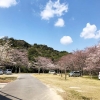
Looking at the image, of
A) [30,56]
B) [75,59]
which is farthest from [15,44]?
[75,59]

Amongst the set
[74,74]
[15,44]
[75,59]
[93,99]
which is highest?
[15,44]

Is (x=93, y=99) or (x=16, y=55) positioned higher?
(x=16, y=55)

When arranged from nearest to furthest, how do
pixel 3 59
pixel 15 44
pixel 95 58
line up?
1. pixel 3 59
2. pixel 95 58
3. pixel 15 44

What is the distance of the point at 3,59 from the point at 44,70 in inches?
2093

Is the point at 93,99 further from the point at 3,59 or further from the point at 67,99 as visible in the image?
the point at 3,59

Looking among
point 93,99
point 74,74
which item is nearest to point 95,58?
point 74,74

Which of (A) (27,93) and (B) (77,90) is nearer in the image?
(A) (27,93)

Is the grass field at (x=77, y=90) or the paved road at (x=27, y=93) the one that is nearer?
the paved road at (x=27, y=93)

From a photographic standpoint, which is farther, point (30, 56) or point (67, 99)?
point (30, 56)

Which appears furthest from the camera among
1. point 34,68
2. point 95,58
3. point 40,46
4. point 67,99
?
point 40,46

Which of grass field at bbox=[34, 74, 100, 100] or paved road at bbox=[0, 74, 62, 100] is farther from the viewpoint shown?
grass field at bbox=[34, 74, 100, 100]

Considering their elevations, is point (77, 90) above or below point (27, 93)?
above

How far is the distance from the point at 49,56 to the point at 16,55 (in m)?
20.9

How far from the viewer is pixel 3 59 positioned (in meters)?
35.4
